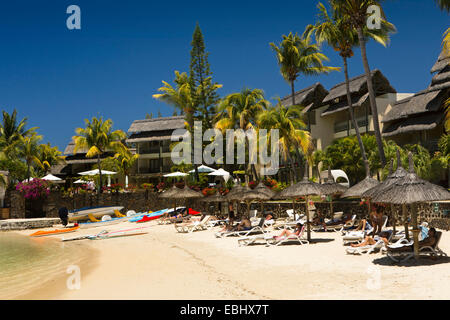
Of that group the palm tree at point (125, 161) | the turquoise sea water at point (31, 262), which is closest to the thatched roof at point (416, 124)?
the turquoise sea water at point (31, 262)

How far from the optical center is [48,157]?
138ft

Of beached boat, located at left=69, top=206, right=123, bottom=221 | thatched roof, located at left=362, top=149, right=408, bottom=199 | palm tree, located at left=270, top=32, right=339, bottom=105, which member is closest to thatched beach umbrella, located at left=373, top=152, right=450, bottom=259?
thatched roof, located at left=362, top=149, right=408, bottom=199

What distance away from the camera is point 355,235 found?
35.2 ft

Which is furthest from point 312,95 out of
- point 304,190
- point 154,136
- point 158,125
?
point 304,190

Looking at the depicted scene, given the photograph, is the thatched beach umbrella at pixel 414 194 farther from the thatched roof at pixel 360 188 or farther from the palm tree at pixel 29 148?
the palm tree at pixel 29 148

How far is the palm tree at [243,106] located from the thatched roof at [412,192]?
18.2 meters

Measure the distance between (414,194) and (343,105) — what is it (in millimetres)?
22870

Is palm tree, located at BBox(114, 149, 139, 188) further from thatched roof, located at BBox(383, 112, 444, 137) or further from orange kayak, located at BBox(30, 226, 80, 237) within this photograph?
thatched roof, located at BBox(383, 112, 444, 137)

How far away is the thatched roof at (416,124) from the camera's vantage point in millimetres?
23941

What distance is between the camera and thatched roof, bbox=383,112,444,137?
23.9m

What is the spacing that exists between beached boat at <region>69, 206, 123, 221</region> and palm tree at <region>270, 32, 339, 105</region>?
1454cm

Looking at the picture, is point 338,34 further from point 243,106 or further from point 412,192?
point 412,192
